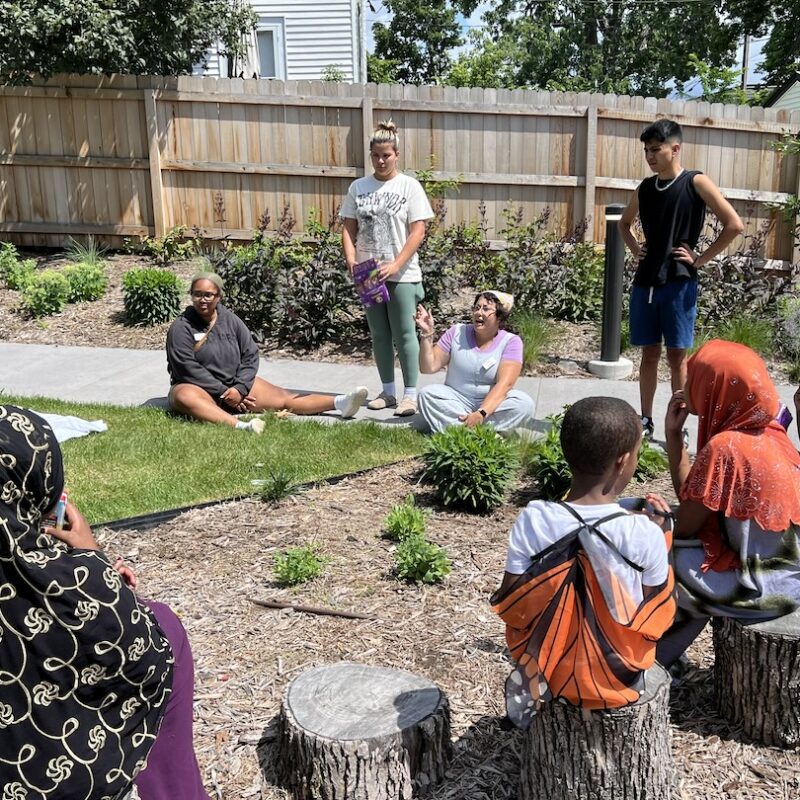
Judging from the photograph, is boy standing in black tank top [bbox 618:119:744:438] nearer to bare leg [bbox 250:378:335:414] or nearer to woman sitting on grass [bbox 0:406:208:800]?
bare leg [bbox 250:378:335:414]

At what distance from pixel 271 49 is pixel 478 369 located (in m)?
17.6

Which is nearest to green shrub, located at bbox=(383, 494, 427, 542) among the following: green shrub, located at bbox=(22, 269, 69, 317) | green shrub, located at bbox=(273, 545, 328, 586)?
green shrub, located at bbox=(273, 545, 328, 586)

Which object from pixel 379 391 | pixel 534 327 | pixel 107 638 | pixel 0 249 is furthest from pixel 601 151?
pixel 107 638

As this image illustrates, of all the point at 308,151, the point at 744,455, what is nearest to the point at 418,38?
the point at 308,151

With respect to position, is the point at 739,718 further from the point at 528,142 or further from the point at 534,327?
the point at 528,142

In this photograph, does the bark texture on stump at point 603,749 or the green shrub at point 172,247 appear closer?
the bark texture on stump at point 603,749

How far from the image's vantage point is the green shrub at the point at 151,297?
8.88m

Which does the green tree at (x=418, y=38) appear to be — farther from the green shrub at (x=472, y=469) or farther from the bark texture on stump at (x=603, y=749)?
the bark texture on stump at (x=603, y=749)

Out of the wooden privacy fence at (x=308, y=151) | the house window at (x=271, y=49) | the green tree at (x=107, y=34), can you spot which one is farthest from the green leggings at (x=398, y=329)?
the house window at (x=271, y=49)

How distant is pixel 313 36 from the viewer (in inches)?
807

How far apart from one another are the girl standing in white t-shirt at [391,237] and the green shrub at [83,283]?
4.28 metres

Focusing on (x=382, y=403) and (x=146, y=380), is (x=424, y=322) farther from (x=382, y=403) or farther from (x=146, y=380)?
(x=146, y=380)

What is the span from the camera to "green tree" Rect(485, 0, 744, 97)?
102 ft

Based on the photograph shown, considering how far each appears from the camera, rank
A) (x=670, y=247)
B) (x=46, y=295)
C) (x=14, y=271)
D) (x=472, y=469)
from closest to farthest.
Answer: (x=472, y=469) < (x=670, y=247) < (x=46, y=295) < (x=14, y=271)
